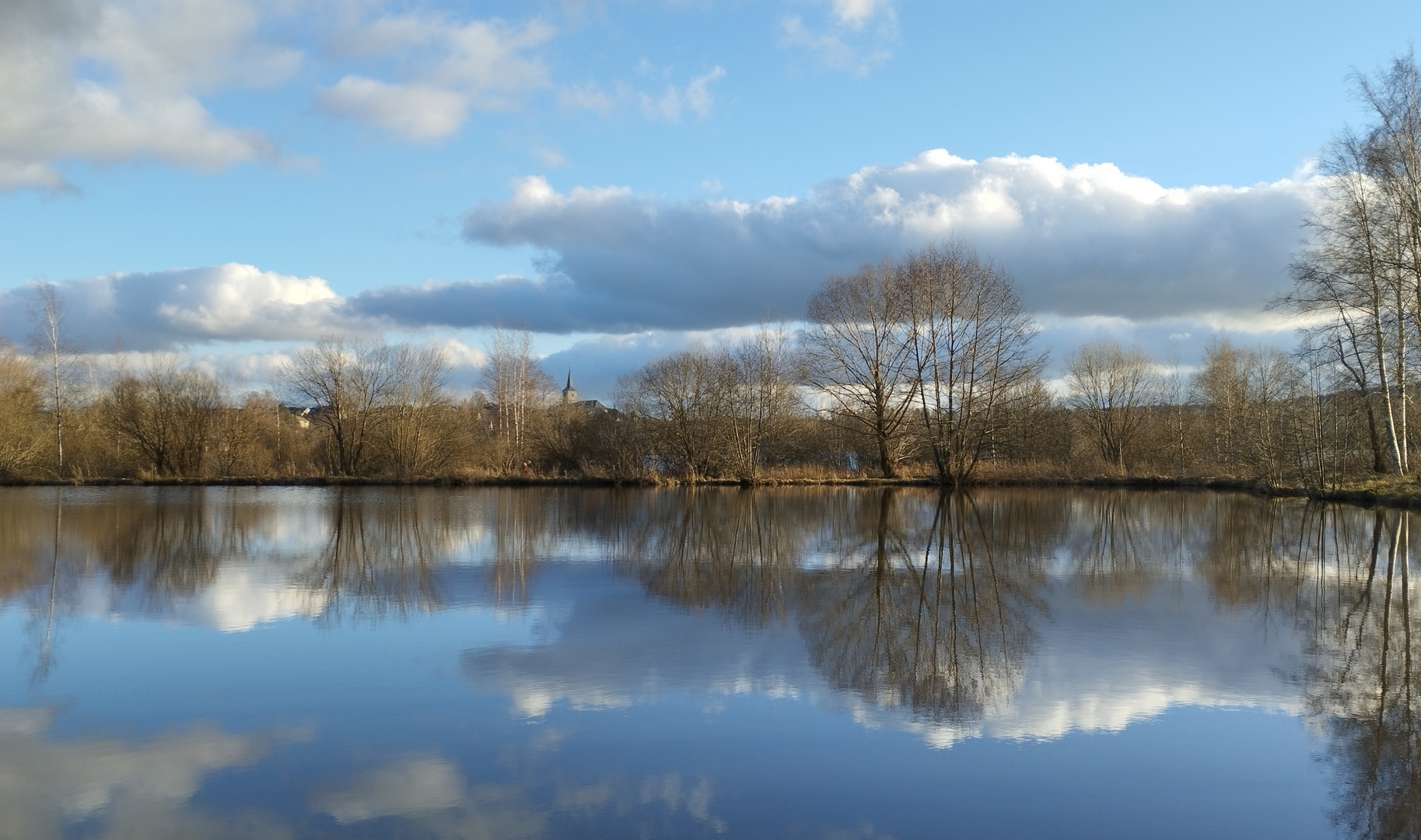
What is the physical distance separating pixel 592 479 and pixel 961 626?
106 feet

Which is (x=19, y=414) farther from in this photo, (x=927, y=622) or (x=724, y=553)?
(x=927, y=622)

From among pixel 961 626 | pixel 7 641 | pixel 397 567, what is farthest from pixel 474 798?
pixel 397 567

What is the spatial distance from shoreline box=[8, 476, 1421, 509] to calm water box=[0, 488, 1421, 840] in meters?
22.2

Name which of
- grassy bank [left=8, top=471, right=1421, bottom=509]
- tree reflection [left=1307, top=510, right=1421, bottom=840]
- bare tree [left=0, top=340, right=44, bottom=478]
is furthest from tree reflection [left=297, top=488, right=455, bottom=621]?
bare tree [left=0, top=340, right=44, bottom=478]

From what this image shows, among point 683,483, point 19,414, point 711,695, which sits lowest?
point 683,483

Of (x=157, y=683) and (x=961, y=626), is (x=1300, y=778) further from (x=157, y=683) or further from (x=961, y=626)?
(x=157, y=683)

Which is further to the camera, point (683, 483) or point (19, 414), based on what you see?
point (19, 414)

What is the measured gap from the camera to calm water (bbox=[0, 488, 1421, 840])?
438cm

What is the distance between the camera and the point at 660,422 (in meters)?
39.2

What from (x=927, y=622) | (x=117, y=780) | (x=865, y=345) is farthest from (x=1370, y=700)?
(x=865, y=345)

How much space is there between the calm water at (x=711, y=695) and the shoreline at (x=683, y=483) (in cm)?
2219

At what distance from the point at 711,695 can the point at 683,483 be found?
3254 cm

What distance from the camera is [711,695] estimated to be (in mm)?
6234

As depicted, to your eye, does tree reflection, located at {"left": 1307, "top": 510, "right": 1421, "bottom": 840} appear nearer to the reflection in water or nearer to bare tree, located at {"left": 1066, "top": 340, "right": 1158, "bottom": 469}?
the reflection in water
